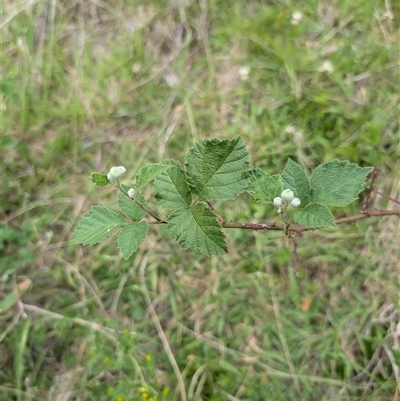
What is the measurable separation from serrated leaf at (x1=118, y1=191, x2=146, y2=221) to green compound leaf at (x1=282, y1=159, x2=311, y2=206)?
38 centimetres

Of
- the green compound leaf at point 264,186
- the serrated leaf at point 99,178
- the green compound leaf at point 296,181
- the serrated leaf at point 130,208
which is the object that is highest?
the serrated leaf at point 99,178

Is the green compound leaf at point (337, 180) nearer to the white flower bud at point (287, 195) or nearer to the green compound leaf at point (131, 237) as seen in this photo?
the white flower bud at point (287, 195)

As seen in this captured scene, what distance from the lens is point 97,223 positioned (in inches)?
45.0

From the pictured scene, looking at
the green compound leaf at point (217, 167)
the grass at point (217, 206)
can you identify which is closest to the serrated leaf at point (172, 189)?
the green compound leaf at point (217, 167)

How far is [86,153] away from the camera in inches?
95.8

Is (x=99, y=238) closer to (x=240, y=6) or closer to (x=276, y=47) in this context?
(x=276, y=47)

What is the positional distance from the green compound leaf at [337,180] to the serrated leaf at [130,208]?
450 mm

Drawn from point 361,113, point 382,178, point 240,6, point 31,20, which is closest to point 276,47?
point 240,6

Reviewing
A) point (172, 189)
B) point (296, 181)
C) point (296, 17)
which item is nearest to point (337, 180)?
point (296, 181)

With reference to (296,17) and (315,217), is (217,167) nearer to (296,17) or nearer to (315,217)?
(315,217)

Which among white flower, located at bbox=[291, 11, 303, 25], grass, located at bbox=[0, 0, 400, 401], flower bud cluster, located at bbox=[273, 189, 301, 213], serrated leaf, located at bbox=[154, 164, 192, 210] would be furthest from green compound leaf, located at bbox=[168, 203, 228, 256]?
white flower, located at bbox=[291, 11, 303, 25]

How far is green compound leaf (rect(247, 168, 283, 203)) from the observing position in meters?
1.09

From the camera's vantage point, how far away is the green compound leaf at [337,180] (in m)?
1.12

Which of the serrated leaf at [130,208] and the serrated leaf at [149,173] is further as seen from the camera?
the serrated leaf at [130,208]
